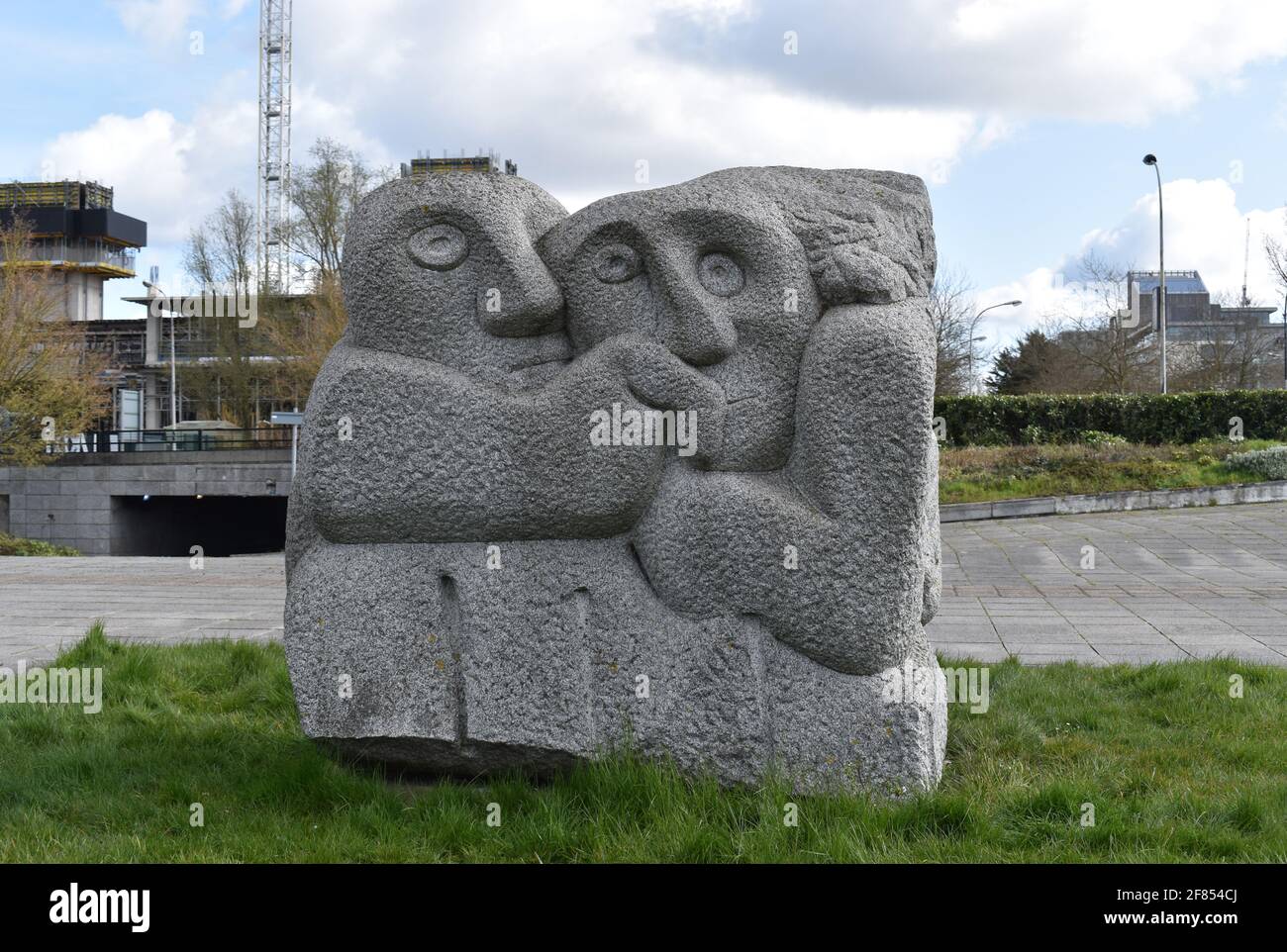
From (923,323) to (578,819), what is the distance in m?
2.17

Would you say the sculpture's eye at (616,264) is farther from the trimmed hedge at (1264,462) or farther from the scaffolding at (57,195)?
the scaffolding at (57,195)

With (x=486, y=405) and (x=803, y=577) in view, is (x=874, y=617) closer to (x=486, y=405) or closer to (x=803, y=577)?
(x=803, y=577)

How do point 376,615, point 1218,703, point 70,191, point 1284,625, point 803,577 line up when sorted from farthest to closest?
point 70,191
point 1284,625
point 1218,703
point 376,615
point 803,577

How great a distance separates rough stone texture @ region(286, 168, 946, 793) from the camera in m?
4.07

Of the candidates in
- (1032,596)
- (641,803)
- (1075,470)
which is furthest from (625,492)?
(1075,470)

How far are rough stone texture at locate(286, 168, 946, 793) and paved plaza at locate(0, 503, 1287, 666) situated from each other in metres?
3.49

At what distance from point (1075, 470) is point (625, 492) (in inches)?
675

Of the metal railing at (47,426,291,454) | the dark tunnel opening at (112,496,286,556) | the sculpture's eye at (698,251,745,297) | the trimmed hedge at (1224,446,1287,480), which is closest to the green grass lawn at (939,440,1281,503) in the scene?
the trimmed hedge at (1224,446,1287,480)

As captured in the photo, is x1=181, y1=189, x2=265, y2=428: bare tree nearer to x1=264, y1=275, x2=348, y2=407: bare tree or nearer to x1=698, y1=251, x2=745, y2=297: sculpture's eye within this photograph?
x1=264, y1=275, x2=348, y2=407: bare tree

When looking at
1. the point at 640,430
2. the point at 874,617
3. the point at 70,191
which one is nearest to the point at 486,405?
the point at 640,430

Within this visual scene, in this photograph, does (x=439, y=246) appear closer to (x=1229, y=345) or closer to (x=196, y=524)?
(x=196, y=524)

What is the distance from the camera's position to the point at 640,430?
422 cm

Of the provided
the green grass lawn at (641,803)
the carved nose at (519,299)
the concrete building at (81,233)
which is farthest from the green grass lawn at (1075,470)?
the concrete building at (81,233)

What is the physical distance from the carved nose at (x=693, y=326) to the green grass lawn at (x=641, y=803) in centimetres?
153
